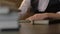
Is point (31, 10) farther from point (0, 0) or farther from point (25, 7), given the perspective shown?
point (0, 0)

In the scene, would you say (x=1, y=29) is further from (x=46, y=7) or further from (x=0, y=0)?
(x=46, y=7)

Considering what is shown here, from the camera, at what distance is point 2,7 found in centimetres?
62

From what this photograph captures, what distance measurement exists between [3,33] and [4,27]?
0.19ft

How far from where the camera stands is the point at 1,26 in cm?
62

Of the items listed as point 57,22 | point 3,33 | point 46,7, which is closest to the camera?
point 3,33

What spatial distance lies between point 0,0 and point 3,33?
162mm

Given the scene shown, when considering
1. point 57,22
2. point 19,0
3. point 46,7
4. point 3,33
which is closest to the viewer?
point 3,33

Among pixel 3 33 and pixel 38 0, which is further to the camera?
pixel 38 0

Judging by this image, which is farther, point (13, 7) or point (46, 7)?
point (46, 7)

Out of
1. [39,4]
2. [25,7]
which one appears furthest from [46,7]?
[25,7]

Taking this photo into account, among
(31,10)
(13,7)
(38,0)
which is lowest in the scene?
(31,10)

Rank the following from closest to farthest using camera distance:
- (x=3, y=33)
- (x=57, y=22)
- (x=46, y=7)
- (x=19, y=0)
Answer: (x=3, y=33), (x=57, y=22), (x=46, y=7), (x=19, y=0)

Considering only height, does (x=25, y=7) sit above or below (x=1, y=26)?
below

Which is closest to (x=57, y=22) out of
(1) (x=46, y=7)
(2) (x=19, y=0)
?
(1) (x=46, y=7)
